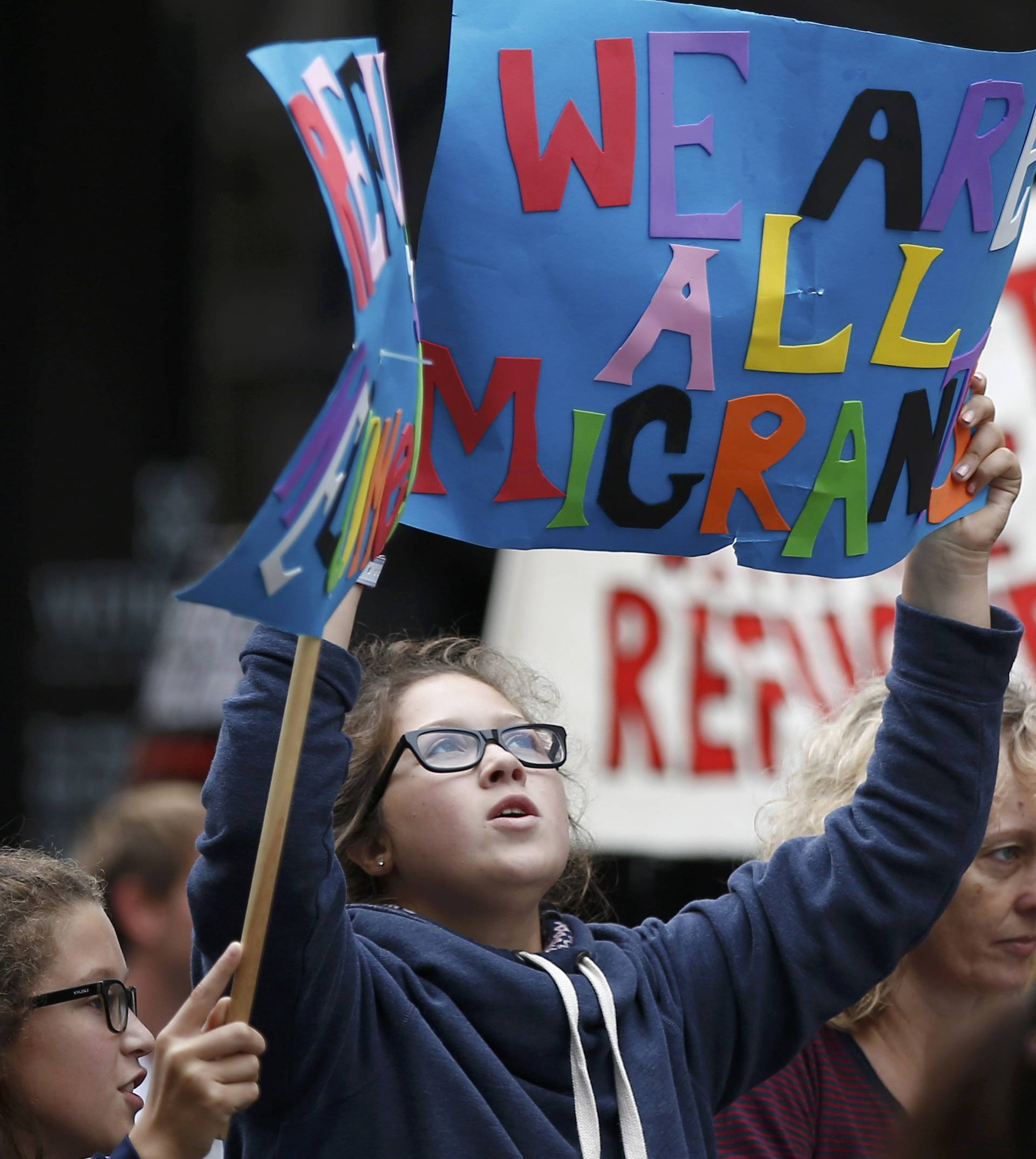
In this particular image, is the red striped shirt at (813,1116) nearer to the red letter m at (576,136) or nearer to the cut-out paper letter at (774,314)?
the cut-out paper letter at (774,314)

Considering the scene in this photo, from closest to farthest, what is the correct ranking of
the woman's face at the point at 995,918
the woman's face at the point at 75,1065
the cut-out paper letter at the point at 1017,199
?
the woman's face at the point at 75,1065 < the cut-out paper letter at the point at 1017,199 < the woman's face at the point at 995,918

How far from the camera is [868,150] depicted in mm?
1737

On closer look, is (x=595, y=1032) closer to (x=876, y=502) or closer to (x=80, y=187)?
(x=876, y=502)

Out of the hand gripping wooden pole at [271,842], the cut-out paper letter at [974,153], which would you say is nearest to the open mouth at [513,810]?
the hand gripping wooden pole at [271,842]

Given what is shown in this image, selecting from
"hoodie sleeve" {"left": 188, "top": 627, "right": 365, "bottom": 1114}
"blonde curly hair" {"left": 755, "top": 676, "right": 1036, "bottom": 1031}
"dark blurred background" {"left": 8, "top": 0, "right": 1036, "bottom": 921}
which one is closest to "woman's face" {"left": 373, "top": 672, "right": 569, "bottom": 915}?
"hoodie sleeve" {"left": 188, "top": 627, "right": 365, "bottom": 1114}

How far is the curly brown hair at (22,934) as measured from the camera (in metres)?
1.67

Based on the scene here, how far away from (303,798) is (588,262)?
2.04 feet

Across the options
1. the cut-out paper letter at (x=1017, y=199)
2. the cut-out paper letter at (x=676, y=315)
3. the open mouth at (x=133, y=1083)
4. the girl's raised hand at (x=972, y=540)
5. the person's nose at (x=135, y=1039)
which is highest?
the cut-out paper letter at (x=1017, y=199)

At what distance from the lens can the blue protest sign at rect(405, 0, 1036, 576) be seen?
1.68 m

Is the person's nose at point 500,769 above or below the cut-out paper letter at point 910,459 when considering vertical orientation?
below

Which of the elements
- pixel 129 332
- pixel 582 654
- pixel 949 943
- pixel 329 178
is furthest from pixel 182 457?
pixel 329 178

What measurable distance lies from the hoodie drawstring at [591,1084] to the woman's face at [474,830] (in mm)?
97

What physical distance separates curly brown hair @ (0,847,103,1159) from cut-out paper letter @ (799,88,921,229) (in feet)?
3.50

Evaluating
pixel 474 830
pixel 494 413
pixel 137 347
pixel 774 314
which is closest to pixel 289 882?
pixel 474 830
